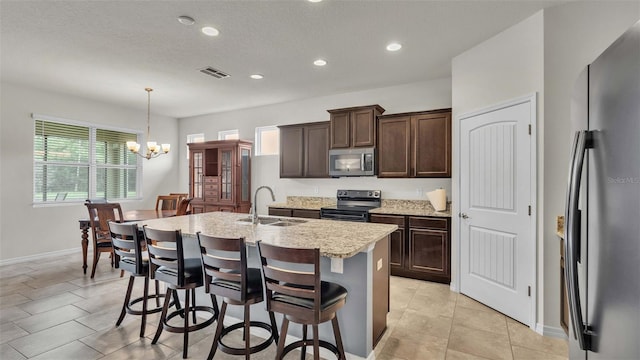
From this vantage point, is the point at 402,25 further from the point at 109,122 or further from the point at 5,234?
the point at 5,234

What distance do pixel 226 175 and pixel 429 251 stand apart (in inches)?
164

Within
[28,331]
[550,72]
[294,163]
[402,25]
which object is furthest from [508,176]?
[28,331]

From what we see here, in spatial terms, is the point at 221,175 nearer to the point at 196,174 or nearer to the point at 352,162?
the point at 196,174

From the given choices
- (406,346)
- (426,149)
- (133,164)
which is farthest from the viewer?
(133,164)

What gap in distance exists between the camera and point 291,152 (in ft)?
17.7

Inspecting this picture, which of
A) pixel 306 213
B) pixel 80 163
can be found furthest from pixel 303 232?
pixel 80 163

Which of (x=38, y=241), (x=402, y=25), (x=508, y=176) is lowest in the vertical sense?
(x=38, y=241)

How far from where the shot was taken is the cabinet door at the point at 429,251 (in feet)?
12.5

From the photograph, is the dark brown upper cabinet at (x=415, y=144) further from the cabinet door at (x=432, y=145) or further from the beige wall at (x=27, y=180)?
the beige wall at (x=27, y=180)

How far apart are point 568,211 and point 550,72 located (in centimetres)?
216

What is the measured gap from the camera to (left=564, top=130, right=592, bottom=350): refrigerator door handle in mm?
1023

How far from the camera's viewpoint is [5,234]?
15.5 feet

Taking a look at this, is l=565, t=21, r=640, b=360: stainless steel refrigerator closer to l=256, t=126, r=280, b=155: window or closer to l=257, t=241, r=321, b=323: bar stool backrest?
l=257, t=241, r=321, b=323: bar stool backrest

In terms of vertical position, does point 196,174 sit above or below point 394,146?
below
